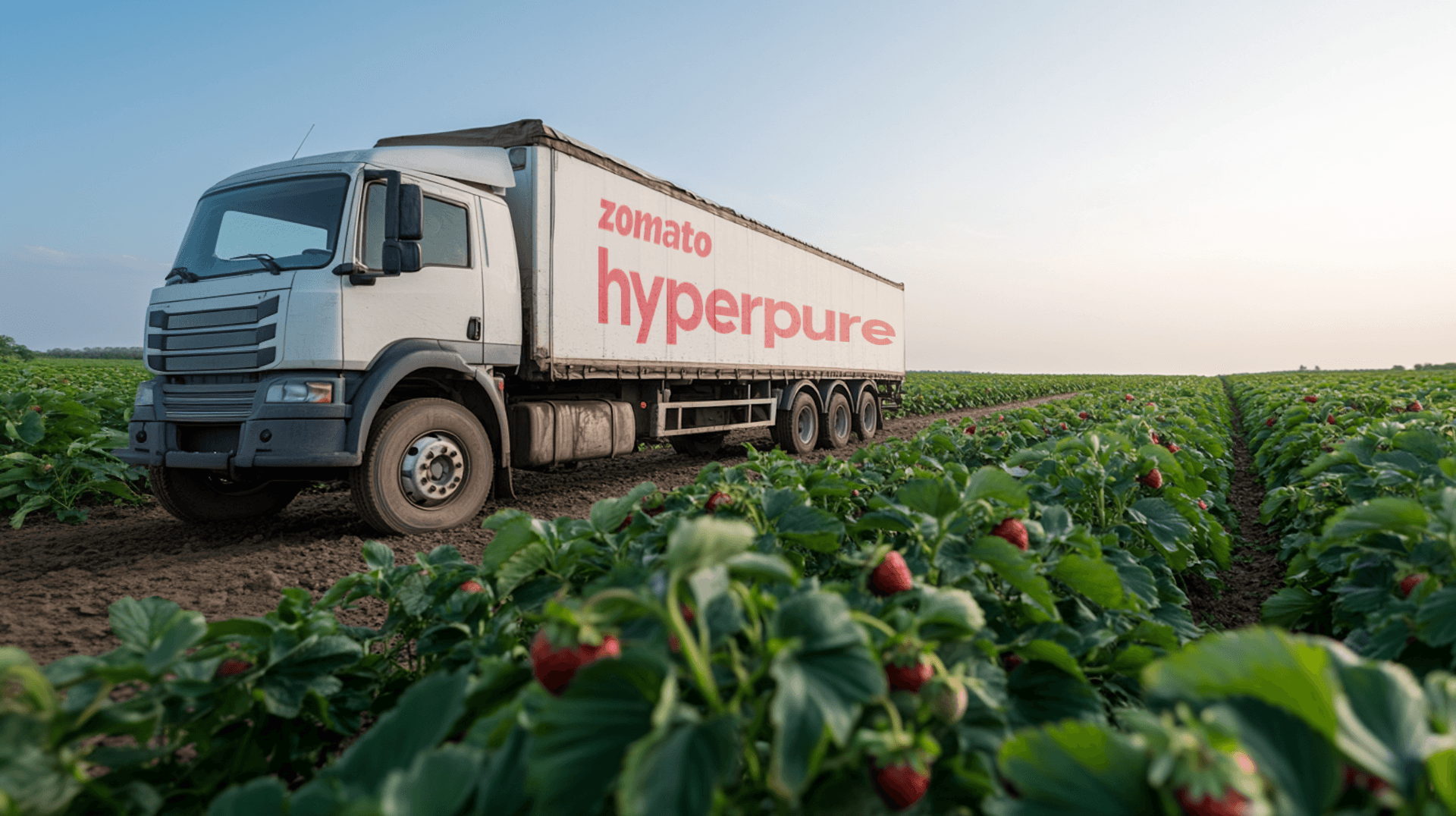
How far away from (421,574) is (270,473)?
14.3ft

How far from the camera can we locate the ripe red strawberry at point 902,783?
88 centimetres

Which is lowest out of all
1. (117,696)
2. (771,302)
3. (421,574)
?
(117,696)

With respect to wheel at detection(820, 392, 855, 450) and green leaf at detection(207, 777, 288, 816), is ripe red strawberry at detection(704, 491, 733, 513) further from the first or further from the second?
wheel at detection(820, 392, 855, 450)

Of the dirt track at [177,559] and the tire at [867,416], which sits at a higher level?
the tire at [867,416]

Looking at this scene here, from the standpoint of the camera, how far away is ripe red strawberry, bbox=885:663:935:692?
3.40 feet

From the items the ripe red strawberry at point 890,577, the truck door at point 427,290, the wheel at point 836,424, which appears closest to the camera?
the ripe red strawberry at point 890,577

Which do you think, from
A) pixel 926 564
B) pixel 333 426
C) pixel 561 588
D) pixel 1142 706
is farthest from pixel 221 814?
pixel 333 426

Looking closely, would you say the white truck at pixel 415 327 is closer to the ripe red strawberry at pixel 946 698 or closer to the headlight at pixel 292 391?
the headlight at pixel 292 391

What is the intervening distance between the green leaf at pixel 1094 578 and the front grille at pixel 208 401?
545 centimetres

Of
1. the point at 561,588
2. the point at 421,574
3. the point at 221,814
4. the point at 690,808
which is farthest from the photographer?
the point at 421,574

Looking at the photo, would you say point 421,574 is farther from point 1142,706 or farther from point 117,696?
point 1142,706

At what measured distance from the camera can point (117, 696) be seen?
2.92m

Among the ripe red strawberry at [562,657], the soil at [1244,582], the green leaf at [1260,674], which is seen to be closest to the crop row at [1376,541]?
the soil at [1244,582]

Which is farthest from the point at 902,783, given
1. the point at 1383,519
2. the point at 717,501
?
the point at 1383,519
